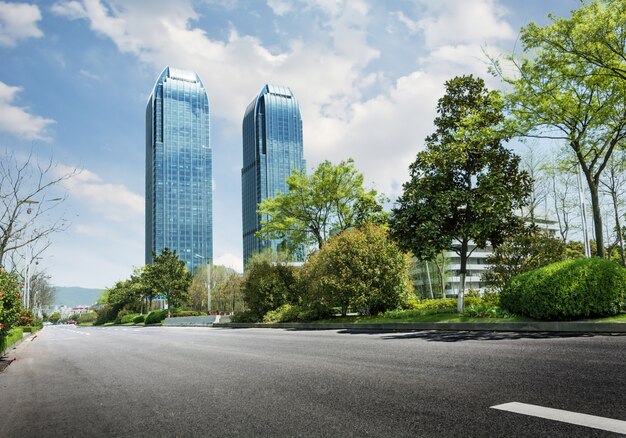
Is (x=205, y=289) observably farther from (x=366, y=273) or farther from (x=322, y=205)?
(x=366, y=273)

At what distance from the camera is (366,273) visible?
24359 mm

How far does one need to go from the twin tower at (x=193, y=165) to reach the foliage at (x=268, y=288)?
144 m

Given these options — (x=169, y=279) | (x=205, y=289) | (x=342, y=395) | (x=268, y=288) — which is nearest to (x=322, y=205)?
(x=268, y=288)

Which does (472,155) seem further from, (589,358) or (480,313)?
(589,358)

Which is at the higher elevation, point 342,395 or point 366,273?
point 366,273

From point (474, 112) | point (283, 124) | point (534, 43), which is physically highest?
Answer: point (283, 124)

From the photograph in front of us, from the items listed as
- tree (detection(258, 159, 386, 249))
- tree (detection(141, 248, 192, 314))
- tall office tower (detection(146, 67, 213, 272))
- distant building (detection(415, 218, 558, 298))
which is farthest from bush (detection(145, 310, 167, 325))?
tall office tower (detection(146, 67, 213, 272))

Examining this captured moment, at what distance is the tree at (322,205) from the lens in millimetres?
35219

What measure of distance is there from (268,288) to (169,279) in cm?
3421

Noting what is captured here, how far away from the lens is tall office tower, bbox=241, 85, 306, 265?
181 meters

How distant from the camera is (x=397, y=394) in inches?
202

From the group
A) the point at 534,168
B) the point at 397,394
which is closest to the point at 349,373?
the point at 397,394

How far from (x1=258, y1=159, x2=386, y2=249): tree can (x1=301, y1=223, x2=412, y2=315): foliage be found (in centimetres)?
935

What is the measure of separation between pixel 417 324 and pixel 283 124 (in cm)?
17482
